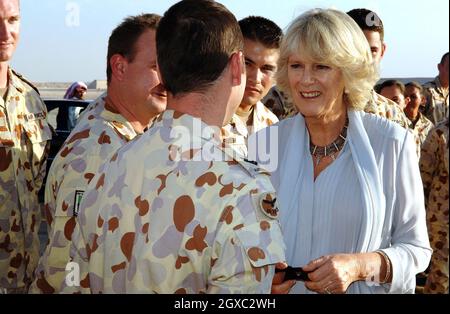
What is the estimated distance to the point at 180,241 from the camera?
204cm

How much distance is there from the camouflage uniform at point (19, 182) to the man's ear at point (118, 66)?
940mm

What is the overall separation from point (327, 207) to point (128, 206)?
1.05 metres

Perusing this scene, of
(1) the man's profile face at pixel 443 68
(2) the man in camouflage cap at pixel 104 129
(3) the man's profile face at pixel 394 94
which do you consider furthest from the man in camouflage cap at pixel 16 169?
(1) the man's profile face at pixel 443 68

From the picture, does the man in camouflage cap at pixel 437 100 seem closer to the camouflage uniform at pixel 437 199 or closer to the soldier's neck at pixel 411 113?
the soldier's neck at pixel 411 113

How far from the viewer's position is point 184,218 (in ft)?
6.72

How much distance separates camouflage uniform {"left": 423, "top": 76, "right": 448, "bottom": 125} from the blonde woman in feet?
21.2

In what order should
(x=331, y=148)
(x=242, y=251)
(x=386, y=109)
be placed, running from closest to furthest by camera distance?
(x=242, y=251)
(x=331, y=148)
(x=386, y=109)

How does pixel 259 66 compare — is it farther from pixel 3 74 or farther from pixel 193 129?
pixel 193 129

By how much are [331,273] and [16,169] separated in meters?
2.11

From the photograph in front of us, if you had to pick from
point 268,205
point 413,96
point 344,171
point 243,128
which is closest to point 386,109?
point 243,128

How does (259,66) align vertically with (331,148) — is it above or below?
above

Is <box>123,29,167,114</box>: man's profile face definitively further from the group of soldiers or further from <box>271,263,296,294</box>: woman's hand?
<box>271,263,296,294</box>: woman's hand
